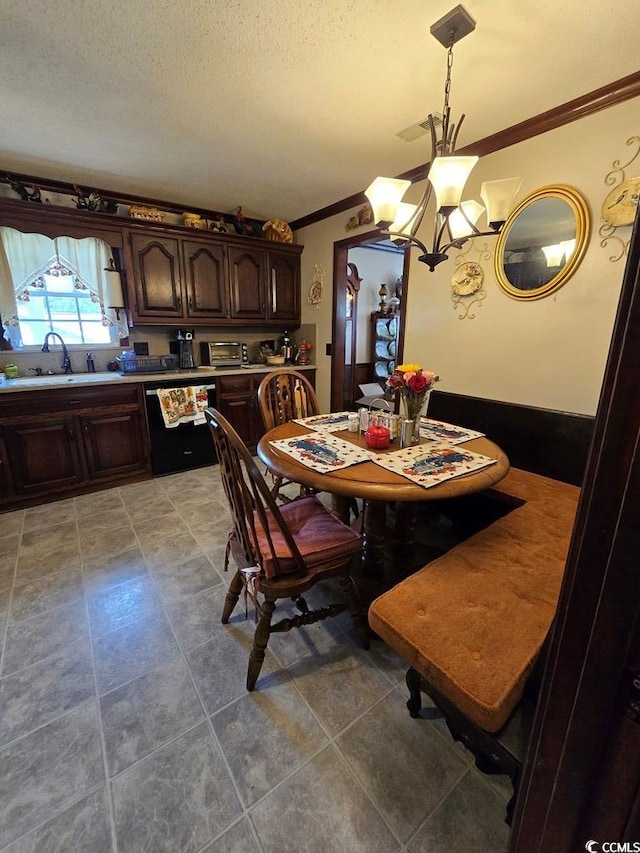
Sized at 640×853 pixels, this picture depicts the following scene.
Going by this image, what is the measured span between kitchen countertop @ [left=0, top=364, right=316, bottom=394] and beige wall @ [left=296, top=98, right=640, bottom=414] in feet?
5.73

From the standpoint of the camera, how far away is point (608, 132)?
71.5 inches

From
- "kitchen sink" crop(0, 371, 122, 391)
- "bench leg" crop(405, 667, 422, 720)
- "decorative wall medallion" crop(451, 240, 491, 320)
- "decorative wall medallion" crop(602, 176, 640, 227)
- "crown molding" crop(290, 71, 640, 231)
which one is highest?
"crown molding" crop(290, 71, 640, 231)

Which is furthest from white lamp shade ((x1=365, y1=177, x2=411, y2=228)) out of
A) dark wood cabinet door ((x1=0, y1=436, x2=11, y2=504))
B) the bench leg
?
dark wood cabinet door ((x1=0, y1=436, x2=11, y2=504))

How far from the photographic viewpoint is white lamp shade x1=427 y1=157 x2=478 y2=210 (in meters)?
1.33

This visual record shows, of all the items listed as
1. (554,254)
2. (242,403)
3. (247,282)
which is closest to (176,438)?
(242,403)

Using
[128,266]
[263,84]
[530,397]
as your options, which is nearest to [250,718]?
[530,397]

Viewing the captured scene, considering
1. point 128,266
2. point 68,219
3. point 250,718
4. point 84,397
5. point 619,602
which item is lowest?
point 250,718

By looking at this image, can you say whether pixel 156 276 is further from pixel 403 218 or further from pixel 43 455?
pixel 403 218

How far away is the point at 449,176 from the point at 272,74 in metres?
1.06

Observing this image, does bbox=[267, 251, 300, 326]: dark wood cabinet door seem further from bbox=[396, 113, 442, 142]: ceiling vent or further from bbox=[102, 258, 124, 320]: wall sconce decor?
bbox=[396, 113, 442, 142]: ceiling vent

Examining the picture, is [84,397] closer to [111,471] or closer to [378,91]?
[111,471]

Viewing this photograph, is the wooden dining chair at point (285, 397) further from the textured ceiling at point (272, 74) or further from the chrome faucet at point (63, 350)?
the chrome faucet at point (63, 350)

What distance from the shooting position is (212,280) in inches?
137

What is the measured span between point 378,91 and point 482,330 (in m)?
1.47
